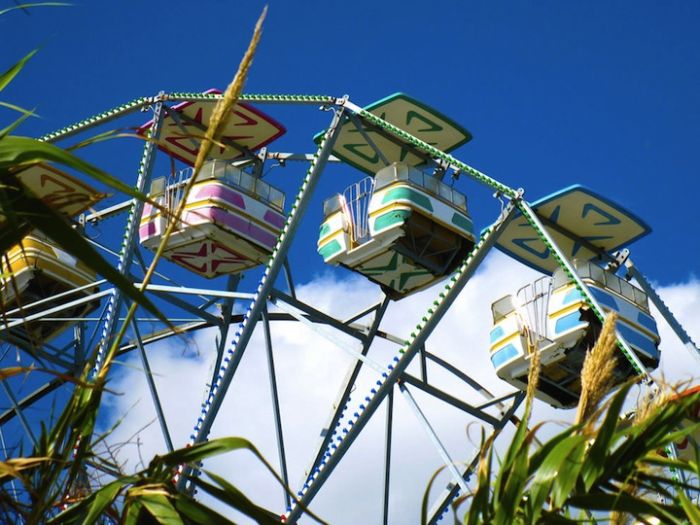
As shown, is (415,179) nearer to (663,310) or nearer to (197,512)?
(663,310)

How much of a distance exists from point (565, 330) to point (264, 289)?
3.24 metres

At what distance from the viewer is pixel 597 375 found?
269cm

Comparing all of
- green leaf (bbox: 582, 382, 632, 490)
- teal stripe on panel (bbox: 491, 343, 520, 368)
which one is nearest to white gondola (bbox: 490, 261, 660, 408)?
teal stripe on panel (bbox: 491, 343, 520, 368)

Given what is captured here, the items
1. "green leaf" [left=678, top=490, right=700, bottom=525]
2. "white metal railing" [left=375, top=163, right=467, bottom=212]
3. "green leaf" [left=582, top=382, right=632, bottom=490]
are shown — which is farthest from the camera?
"white metal railing" [left=375, top=163, right=467, bottom=212]

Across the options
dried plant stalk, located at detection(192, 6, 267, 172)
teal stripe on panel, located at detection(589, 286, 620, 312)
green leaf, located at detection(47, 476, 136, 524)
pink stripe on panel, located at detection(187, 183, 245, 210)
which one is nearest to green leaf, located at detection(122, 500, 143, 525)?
green leaf, located at detection(47, 476, 136, 524)

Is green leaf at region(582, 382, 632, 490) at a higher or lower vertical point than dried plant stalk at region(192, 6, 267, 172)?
lower

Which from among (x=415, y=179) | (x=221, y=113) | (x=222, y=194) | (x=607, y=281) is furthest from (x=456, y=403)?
(x=221, y=113)

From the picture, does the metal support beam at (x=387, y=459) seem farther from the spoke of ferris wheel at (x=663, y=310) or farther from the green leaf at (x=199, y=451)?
the green leaf at (x=199, y=451)

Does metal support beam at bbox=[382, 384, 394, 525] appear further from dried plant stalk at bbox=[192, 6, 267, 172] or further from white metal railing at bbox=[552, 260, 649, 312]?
dried plant stalk at bbox=[192, 6, 267, 172]

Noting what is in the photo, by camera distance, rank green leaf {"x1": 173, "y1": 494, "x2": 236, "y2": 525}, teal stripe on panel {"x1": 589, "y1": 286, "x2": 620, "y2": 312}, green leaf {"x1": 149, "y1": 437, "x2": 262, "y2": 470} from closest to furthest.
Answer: green leaf {"x1": 149, "y1": 437, "x2": 262, "y2": 470} → green leaf {"x1": 173, "y1": 494, "x2": 236, "y2": 525} → teal stripe on panel {"x1": 589, "y1": 286, "x2": 620, "y2": 312}

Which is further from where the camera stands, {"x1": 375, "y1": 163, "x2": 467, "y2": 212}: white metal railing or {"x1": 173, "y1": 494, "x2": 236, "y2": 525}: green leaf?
{"x1": 375, "y1": 163, "x2": 467, "y2": 212}: white metal railing

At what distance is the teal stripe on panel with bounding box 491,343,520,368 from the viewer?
1488 cm

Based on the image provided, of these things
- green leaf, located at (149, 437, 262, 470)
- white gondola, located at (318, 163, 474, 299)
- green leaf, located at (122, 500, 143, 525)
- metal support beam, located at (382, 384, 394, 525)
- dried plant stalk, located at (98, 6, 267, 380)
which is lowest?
green leaf, located at (122, 500, 143, 525)

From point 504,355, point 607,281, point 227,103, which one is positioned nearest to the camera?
point 227,103
